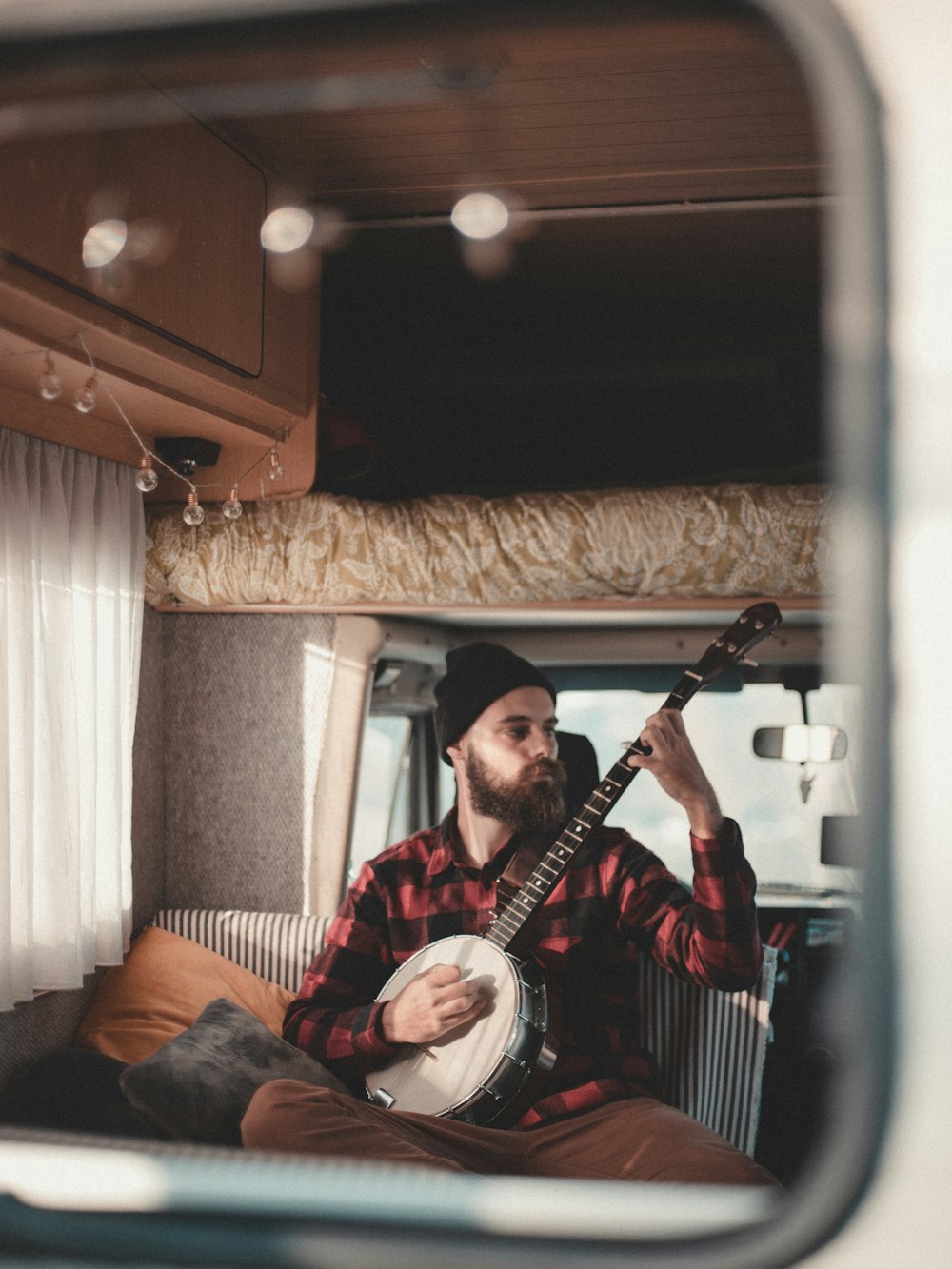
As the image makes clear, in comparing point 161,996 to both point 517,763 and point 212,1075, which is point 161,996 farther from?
point 517,763

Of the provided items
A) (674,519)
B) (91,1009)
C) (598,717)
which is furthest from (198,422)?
(598,717)

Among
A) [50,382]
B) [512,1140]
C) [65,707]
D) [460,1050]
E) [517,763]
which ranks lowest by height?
[512,1140]

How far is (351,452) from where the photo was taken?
9.55ft

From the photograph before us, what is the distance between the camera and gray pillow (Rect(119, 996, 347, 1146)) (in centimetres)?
194

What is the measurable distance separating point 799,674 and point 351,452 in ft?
4.93

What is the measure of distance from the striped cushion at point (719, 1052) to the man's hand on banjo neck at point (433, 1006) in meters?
0.50

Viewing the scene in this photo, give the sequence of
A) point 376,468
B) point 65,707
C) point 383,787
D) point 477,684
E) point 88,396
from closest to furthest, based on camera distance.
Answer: point 88,396
point 65,707
point 477,684
point 376,468
point 383,787

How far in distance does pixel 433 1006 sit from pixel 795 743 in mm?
1668

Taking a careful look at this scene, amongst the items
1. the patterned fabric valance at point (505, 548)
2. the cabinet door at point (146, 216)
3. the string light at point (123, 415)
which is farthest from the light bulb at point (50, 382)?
the patterned fabric valance at point (505, 548)

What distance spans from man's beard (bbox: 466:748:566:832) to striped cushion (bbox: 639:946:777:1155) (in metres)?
0.45

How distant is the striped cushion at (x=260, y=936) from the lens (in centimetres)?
278

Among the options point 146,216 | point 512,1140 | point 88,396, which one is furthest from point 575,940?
point 146,216

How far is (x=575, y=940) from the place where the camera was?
2.21 m

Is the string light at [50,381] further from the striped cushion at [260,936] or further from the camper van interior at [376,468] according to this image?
the striped cushion at [260,936]
